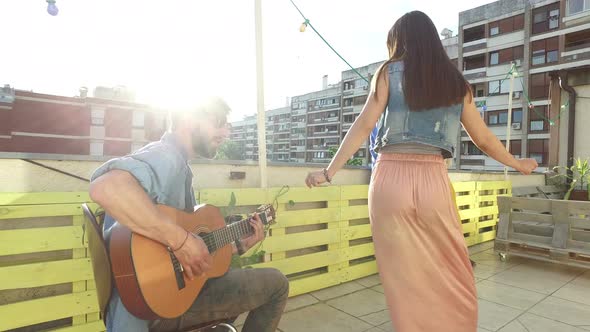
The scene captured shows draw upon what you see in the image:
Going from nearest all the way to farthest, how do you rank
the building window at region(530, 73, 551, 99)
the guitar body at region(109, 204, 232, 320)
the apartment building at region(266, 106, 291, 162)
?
Answer: the guitar body at region(109, 204, 232, 320) < the building window at region(530, 73, 551, 99) < the apartment building at region(266, 106, 291, 162)

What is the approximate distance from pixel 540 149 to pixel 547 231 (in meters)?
36.0

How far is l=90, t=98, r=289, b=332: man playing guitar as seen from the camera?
4.30ft

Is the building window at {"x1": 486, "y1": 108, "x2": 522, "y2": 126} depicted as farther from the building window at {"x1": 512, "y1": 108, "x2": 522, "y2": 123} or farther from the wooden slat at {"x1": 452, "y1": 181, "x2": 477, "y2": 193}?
the wooden slat at {"x1": 452, "y1": 181, "x2": 477, "y2": 193}

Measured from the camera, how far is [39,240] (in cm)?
225

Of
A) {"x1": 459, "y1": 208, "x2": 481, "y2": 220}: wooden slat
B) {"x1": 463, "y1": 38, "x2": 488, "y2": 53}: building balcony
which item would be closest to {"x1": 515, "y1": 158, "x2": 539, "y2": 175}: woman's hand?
{"x1": 459, "y1": 208, "x2": 481, "y2": 220}: wooden slat

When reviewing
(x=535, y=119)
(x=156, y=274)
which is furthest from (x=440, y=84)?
(x=535, y=119)

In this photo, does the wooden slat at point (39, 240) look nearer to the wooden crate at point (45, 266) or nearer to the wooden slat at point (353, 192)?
the wooden crate at point (45, 266)

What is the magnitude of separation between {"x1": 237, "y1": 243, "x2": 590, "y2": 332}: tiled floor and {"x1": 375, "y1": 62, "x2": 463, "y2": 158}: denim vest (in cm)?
194

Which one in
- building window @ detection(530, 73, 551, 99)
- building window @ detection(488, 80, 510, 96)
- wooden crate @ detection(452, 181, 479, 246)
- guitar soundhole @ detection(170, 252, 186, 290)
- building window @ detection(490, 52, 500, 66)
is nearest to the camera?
guitar soundhole @ detection(170, 252, 186, 290)

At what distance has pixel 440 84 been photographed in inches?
66.3

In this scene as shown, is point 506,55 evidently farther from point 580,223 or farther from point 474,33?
point 580,223

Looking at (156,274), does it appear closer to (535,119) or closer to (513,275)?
(513,275)

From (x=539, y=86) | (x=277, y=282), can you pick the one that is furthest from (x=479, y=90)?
(x=277, y=282)

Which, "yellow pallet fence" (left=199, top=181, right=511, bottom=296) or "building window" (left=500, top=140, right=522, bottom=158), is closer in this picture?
"yellow pallet fence" (left=199, top=181, right=511, bottom=296)
